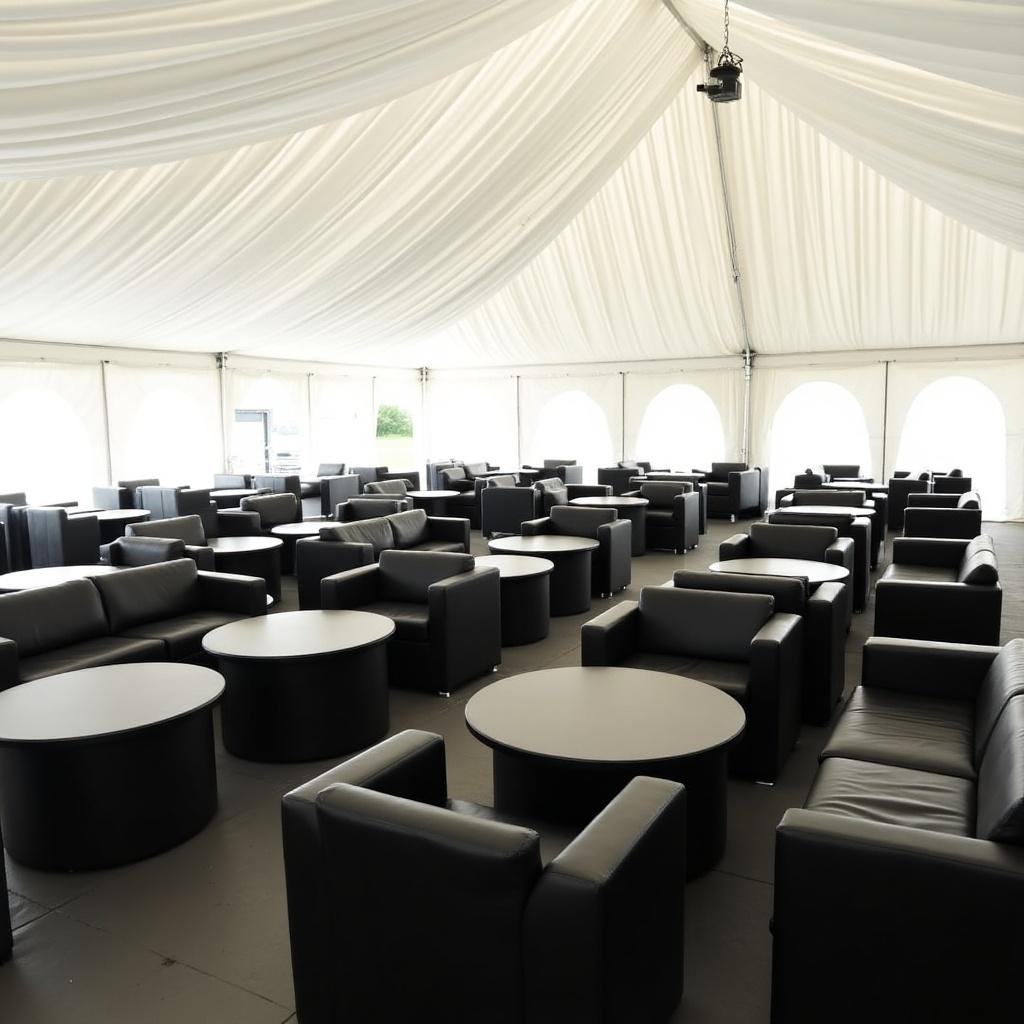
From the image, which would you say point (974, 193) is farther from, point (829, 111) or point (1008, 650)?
point (1008, 650)

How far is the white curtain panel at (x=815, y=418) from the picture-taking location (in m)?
13.9

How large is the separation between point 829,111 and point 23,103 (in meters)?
5.44

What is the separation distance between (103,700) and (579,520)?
5234 mm

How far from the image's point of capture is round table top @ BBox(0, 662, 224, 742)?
2.99m

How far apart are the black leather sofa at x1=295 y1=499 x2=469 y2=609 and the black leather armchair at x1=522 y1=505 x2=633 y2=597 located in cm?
78

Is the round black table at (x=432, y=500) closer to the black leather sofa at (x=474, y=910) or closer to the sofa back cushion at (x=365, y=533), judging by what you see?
the sofa back cushion at (x=365, y=533)

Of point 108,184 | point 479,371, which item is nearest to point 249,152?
point 108,184

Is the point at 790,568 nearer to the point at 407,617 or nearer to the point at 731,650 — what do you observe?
the point at 731,650

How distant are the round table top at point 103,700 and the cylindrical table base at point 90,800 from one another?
0.21 feet

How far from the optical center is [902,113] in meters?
4.97

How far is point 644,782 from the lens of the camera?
7.12 feet

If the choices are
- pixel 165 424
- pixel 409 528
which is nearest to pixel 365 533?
pixel 409 528

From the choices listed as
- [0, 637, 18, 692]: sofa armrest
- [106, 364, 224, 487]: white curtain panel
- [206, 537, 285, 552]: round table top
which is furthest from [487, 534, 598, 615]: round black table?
[106, 364, 224, 487]: white curtain panel

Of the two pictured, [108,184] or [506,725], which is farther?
[108,184]
